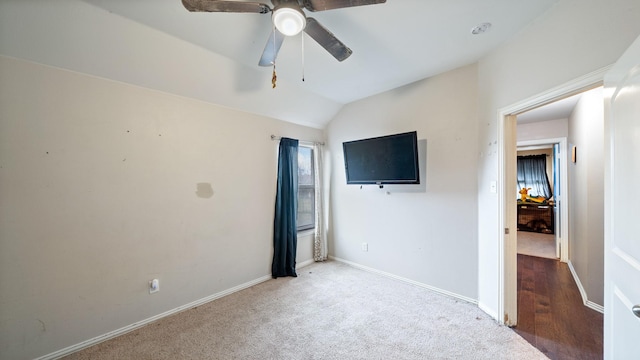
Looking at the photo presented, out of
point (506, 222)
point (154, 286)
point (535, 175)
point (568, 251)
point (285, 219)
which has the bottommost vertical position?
point (568, 251)

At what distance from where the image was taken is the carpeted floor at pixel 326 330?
73.5 inches

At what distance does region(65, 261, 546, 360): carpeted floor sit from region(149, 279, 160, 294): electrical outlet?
11.8 inches

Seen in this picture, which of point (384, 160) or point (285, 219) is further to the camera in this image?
point (285, 219)

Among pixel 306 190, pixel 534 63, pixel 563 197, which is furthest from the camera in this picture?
pixel 306 190

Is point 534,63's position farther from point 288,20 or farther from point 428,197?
point 288,20

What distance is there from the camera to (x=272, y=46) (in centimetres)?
169

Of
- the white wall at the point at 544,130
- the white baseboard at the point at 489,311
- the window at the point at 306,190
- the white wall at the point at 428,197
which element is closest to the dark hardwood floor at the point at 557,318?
the white baseboard at the point at 489,311

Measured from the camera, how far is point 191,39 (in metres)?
2.05

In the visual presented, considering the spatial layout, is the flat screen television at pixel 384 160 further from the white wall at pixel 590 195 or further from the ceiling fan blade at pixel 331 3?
the white wall at pixel 590 195

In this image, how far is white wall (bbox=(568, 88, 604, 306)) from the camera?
2436 mm

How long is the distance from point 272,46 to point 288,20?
356mm

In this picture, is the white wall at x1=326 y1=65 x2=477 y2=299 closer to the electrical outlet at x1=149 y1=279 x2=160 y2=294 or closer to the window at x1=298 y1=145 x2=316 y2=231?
the window at x1=298 y1=145 x2=316 y2=231

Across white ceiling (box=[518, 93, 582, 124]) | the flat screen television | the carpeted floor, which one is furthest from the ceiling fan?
white ceiling (box=[518, 93, 582, 124])

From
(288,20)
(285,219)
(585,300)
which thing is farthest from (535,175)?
(288,20)
